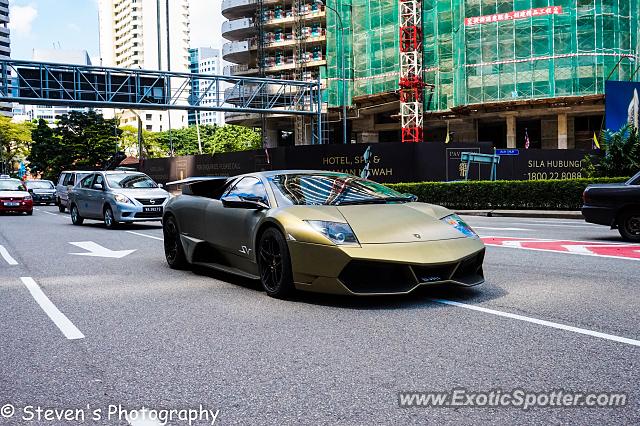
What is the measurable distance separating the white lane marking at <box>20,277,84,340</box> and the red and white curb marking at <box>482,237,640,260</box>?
24.0 ft

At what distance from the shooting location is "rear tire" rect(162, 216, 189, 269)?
9500 mm

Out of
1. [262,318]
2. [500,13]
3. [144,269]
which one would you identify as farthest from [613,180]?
[500,13]

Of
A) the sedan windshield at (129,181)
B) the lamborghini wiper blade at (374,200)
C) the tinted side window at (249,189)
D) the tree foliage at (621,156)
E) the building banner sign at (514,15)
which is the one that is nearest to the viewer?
the lamborghini wiper blade at (374,200)

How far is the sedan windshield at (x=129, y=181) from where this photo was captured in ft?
65.2

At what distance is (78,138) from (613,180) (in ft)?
243

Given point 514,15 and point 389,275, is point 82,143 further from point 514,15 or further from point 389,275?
point 389,275

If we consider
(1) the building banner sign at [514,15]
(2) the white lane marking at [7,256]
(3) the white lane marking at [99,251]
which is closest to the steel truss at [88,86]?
(1) the building banner sign at [514,15]

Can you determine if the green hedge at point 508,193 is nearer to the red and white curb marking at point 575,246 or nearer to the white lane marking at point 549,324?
the red and white curb marking at point 575,246

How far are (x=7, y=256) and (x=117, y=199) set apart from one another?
693cm

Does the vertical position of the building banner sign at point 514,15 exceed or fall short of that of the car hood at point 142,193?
it exceeds it

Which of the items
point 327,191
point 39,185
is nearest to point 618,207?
point 327,191

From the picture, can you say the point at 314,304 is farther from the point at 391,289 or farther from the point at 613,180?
the point at 613,180

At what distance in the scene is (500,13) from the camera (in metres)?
48.3

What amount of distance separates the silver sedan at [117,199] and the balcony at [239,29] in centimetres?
5635
